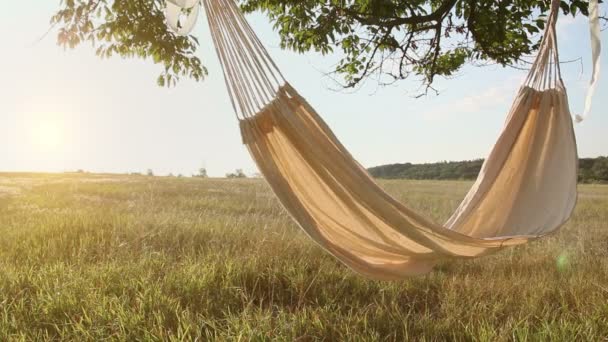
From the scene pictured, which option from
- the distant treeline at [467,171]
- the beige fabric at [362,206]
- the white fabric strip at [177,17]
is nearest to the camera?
the beige fabric at [362,206]

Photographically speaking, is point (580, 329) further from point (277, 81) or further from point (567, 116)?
point (277, 81)

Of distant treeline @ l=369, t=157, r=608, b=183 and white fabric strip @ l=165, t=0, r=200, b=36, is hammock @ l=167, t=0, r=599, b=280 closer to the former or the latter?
white fabric strip @ l=165, t=0, r=200, b=36

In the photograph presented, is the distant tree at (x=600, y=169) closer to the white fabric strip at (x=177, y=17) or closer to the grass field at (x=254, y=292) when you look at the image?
the grass field at (x=254, y=292)

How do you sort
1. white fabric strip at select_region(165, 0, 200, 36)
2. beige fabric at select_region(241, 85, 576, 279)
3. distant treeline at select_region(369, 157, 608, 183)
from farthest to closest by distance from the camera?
distant treeline at select_region(369, 157, 608, 183) < white fabric strip at select_region(165, 0, 200, 36) < beige fabric at select_region(241, 85, 576, 279)

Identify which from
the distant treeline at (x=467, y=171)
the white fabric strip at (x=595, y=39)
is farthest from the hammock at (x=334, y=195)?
the distant treeline at (x=467, y=171)

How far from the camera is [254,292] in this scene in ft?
8.14

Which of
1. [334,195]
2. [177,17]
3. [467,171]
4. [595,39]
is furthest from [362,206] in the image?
[467,171]

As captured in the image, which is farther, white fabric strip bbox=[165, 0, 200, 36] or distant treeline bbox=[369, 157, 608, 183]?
distant treeline bbox=[369, 157, 608, 183]

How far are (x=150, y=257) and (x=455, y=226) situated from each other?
5.10 feet

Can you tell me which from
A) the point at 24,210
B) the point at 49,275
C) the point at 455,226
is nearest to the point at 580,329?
the point at 455,226

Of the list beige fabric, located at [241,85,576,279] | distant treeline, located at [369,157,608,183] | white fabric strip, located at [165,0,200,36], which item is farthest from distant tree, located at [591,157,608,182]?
white fabric strip, located at [165,0,200,36]

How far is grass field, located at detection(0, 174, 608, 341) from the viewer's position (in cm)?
197

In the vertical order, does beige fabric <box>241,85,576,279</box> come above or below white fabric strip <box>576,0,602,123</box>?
below

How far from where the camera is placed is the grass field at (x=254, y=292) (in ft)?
6.47
